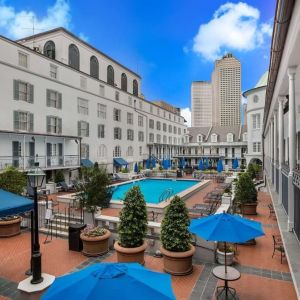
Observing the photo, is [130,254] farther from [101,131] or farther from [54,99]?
[101,131]

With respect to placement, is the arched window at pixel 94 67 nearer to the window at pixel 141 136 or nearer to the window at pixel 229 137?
the window at pixel 141 136

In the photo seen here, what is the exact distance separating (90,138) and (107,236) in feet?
91.1

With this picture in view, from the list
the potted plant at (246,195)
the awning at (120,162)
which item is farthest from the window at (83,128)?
the potted plant at (246,195)

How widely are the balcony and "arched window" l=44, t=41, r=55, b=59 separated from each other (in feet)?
44.3

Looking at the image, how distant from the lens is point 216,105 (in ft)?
584

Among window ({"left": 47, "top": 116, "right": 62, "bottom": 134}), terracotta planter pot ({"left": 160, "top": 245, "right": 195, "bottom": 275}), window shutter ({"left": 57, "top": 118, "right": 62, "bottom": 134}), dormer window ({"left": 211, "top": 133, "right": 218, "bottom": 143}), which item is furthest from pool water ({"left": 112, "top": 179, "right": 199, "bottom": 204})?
dormer window ({"left": 211, "top": 133, "right": 218, "bottom": 143})

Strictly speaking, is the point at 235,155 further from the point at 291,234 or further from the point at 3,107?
the point at 291,234

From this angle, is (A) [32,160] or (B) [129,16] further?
(B) [129,16]

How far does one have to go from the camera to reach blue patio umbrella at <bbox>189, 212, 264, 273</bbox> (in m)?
6.63

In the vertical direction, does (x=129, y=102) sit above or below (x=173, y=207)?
above

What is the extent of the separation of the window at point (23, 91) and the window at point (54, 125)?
3.14 m

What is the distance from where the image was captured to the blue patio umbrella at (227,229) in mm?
6633

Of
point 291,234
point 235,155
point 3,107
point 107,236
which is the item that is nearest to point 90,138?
point 3,107

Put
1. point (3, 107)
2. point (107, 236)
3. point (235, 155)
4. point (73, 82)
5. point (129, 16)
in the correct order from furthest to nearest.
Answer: point (235, 155) < point (73, 82) < point (129, 16) < point (3, 107) < point (107, 236)
